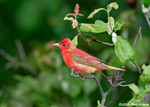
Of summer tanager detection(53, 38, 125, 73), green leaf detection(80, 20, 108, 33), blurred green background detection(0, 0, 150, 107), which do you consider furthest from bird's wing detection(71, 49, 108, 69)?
blurred green background detection(0, 0, 150, 107)

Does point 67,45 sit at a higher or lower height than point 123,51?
higher

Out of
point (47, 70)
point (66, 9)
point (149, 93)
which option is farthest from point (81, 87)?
point (149, 93)

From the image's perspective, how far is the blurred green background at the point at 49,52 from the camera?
17.0 feet

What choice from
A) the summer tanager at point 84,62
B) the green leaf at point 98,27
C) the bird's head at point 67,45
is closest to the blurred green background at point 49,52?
the bird's head at point 67,45

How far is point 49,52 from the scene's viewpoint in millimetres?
5859

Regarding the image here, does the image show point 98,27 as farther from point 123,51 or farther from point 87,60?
point 87,60

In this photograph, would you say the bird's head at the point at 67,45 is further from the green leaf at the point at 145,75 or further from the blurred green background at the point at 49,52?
the blurred green background at the point at 49,52

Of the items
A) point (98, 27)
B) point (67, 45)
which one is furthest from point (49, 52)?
point (98, 27)

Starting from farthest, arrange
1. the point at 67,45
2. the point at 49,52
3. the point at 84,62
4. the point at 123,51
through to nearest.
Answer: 1. the point at 49,52
2. the point at 67,45
3. the point at 84,62
4. the point at 123,51

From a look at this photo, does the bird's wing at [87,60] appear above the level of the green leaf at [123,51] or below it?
above

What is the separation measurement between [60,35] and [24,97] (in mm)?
909

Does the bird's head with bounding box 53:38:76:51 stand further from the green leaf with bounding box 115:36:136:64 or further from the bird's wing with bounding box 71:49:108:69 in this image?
the green leaf with bounding box 115:36:136:64

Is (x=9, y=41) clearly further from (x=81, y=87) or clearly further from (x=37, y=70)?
(x=81, y=87)

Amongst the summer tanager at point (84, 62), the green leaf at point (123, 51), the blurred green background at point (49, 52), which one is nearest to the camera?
the green leaf at point (123, 51)
